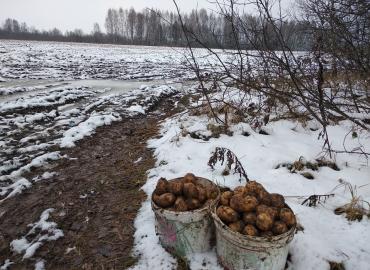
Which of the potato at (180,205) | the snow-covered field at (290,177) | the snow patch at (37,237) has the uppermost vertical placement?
the potato at (180,205)

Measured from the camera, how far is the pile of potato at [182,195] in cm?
261

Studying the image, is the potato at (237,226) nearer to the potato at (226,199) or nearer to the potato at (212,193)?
the potato at (226,199)

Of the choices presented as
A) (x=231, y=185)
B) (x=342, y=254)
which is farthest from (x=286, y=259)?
(x=231, y=185)

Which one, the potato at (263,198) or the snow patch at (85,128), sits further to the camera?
the snow patch at (85,128)

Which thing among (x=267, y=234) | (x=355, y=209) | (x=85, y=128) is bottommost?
(x=85, y=128)

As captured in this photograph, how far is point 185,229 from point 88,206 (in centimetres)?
152

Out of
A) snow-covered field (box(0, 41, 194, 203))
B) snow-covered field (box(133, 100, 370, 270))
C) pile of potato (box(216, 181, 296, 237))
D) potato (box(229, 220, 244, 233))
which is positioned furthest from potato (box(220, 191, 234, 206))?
snow-covered field (box(0, 41, 194, 203))

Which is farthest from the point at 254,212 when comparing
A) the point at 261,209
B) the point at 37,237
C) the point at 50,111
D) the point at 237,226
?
the point at 50,111

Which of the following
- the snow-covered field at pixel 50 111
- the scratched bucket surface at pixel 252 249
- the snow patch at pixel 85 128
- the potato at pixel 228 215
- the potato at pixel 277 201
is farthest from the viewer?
the snow patch at pixel 85 128

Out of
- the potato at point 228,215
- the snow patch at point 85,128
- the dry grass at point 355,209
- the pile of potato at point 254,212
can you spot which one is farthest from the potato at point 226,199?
the snow patch at point 85,128

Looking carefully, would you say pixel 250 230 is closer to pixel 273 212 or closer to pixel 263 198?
pixel 273 212

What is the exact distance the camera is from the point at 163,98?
9.49m

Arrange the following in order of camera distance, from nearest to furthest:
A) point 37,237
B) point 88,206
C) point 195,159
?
point 37,237 → point 88,206 → point 195,159

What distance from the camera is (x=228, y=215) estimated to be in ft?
7.79
